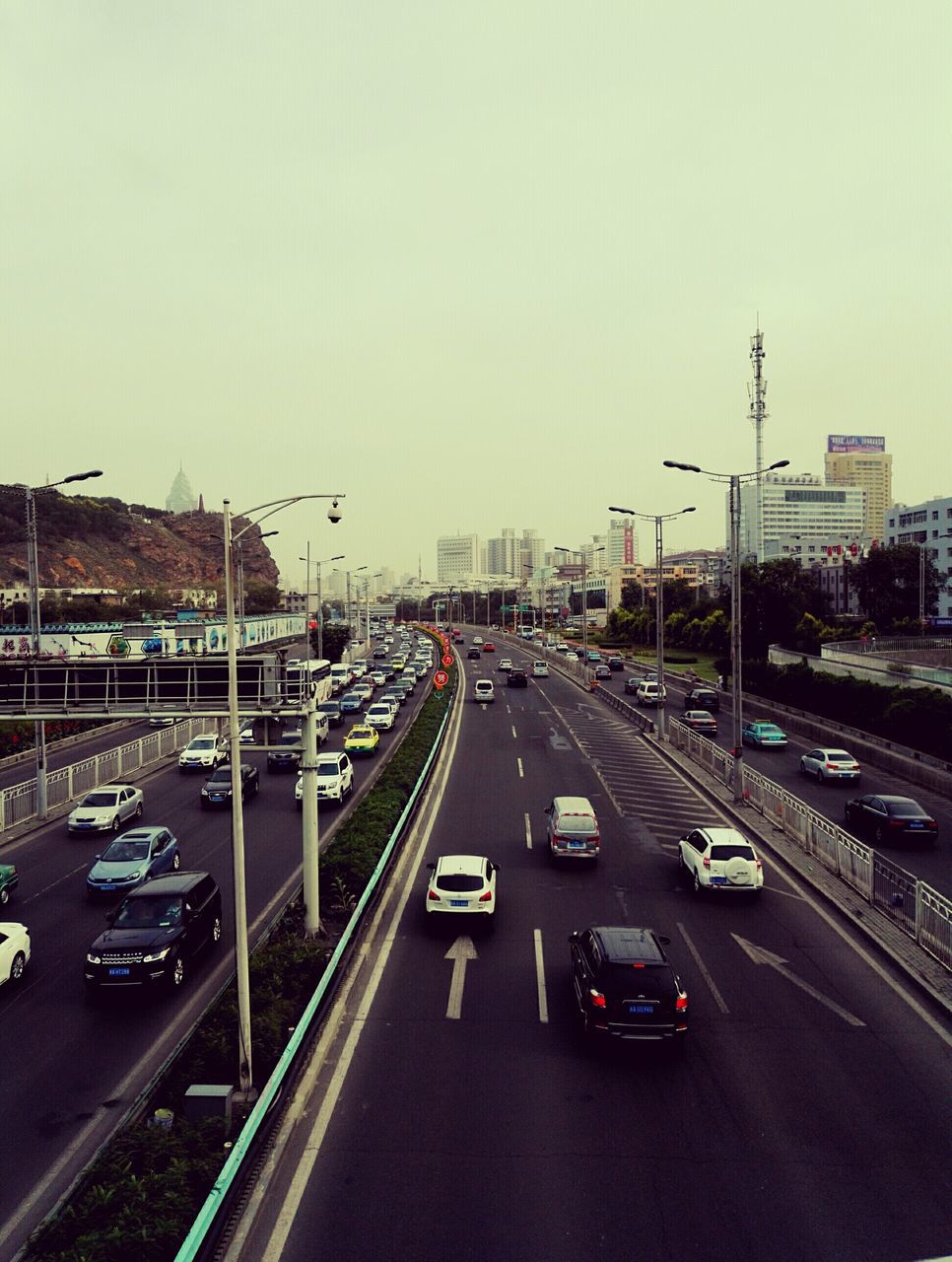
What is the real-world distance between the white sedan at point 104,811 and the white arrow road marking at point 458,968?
1499cm

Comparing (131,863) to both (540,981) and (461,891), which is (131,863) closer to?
(461,891)

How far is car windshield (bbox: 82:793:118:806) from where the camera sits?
28.1 meters

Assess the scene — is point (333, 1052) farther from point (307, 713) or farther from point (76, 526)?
point (76, 526)

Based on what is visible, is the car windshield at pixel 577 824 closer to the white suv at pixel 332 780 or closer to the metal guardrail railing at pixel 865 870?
the metal guardrail railing at pixel 865 870

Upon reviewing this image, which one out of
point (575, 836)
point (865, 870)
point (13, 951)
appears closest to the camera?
point (13, 951)

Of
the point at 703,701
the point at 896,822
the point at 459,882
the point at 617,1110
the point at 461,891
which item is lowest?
the point at 617,1110

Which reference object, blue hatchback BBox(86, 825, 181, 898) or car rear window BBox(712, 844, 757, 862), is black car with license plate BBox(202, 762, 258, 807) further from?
car rear window BBox(712, 844, 757, 862)

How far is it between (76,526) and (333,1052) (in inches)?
6098

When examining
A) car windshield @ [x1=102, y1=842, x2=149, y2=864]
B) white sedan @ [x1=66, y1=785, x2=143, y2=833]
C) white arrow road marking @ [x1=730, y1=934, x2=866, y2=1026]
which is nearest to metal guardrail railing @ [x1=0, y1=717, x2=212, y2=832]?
white sedan @ [x1=66, y1=785, x2=143, y2=833]

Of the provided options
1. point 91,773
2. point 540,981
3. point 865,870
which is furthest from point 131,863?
point 865,870

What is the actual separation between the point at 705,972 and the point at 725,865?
14.8 ft

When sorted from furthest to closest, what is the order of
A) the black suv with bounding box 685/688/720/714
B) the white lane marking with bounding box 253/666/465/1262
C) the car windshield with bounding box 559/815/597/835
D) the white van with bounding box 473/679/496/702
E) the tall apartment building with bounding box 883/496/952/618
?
the tall apartment building with bounding box 883/496/952/618 < the white van with bounding box 473/679/496/702 < the black suv with bounding box 685/688/720/714 < the car windshield with bounding box 559/815/597/835 < the white lane marking with bounding box 253/666/465/1262

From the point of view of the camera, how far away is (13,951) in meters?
15.9

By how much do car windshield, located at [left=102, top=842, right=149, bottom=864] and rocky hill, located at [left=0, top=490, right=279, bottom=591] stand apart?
101m
